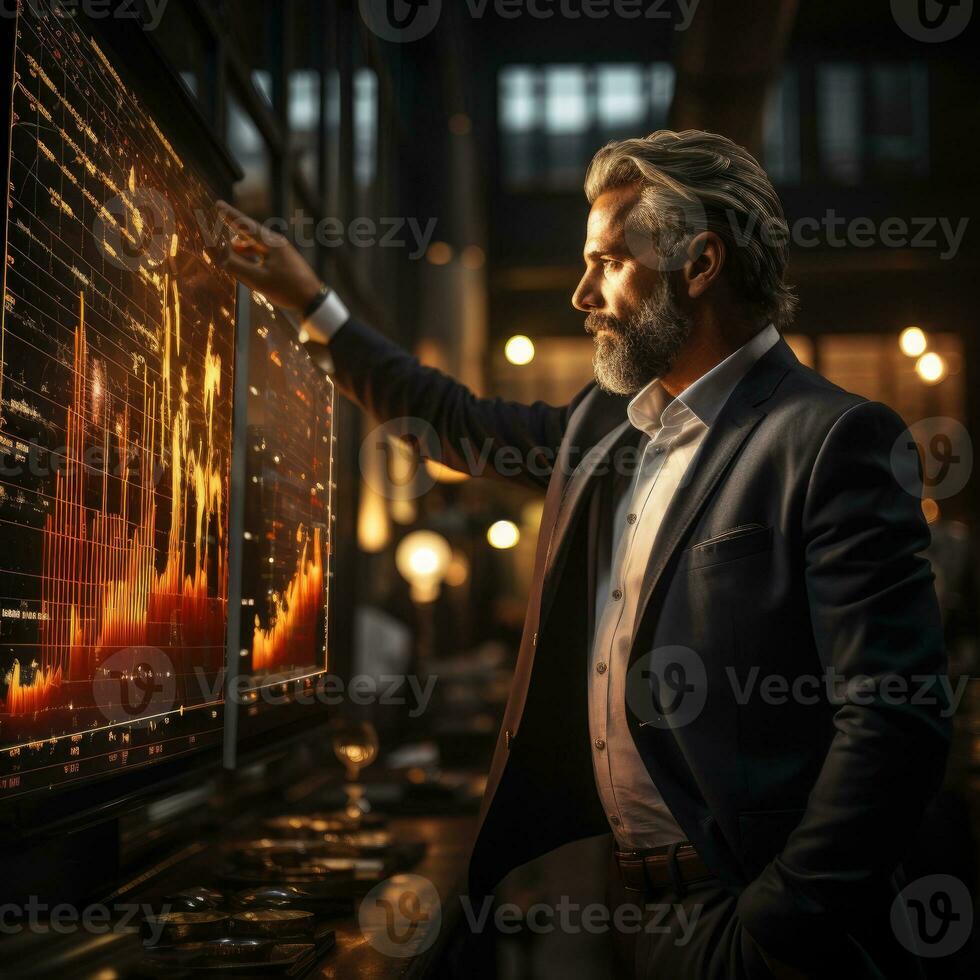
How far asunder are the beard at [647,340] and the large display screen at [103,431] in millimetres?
724

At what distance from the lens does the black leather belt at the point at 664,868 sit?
5.07 ft

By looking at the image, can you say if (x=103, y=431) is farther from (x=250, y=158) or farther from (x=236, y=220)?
(x=250, y=158)

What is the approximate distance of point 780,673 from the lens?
4.98 ft

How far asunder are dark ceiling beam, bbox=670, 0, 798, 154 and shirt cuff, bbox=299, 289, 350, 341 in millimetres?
3606

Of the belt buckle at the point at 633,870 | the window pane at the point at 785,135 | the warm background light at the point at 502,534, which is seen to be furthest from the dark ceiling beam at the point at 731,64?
the window pane at the point at 785,135

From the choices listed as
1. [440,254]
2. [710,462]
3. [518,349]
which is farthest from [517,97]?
A: [710,462]

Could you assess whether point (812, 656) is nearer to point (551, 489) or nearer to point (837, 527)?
point (837, 527)

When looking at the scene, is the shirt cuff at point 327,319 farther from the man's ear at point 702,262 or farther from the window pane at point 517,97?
the window pane at point 517,97

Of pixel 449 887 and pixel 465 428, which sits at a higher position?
pixel 465 428

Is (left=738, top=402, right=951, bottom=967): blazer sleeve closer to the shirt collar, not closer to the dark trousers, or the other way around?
the dark trousers

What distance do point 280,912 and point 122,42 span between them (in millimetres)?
1385

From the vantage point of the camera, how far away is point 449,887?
2053 mm

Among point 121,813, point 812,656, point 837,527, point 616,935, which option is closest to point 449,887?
point 616,935

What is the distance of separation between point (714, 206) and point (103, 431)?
1096 mm
